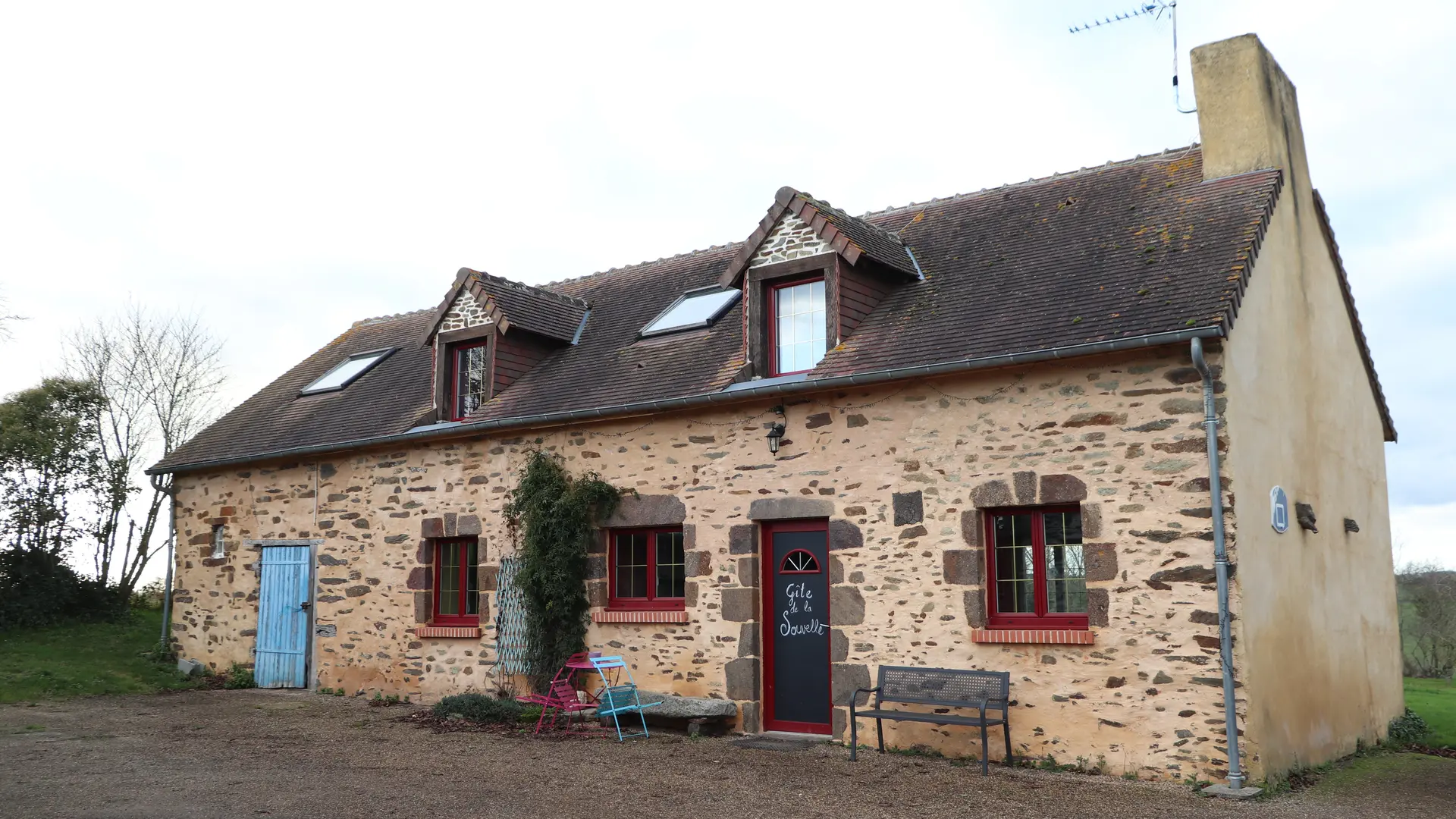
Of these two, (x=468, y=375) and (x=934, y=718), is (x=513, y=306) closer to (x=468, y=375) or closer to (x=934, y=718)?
(x=468, y=375)

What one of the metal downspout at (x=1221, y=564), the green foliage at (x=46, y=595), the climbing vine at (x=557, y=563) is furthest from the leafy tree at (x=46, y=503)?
the metal downspout at (x=1221, y=564)

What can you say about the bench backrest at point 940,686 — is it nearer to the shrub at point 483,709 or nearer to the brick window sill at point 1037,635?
the brick window sill at point 1037,635

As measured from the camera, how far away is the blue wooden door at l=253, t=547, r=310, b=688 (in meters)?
14.2

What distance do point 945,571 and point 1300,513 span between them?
3.15 m

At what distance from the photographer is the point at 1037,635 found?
8844mm

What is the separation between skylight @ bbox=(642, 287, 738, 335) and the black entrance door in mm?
3221

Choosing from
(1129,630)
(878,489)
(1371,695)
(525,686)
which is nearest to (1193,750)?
(1129,630)

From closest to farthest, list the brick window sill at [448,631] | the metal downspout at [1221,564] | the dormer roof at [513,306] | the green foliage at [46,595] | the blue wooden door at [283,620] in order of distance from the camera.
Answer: the metal downspout at [1221,564] < the brick window sill at [448,631] < the dormer roof at [513,306] < the blue wooden door at [283,620] < the green foliage at [46,595]

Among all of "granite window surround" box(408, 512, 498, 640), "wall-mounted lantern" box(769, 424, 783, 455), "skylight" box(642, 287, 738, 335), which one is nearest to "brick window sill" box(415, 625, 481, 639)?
"granite window surround" box(408, 512, 498, 640)

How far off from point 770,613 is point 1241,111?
6.61 m

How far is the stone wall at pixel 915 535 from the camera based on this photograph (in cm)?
834

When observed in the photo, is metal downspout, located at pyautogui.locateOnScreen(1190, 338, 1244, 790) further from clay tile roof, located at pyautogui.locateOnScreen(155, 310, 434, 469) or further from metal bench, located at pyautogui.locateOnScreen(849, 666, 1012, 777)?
clay tile roof, located at pyautogui.locateOnScreen(155, 310, 434, 469)

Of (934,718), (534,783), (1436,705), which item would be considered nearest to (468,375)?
(534,783)

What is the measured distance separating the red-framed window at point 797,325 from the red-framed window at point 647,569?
2.06 meters
